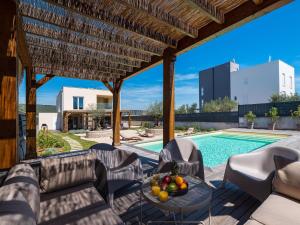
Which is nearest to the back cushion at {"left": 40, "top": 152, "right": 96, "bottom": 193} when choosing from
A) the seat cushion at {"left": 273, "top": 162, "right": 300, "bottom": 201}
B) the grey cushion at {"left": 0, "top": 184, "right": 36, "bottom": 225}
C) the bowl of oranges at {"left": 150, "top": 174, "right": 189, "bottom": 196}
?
Result: the grey cushion at {"left": 0, "top": 184, "right": 36, "bottom": 225}

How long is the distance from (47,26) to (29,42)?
0.74 meters

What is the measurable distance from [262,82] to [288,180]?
27.9 m

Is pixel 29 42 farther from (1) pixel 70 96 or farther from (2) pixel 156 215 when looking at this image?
(1) pixel 70 96

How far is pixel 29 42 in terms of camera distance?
10.7ft

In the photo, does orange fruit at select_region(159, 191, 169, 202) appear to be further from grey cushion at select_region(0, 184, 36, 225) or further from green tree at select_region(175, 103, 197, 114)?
green tree at select_region(175, 103, 197, 114)

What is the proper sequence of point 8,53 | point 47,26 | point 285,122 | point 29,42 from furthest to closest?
point 285,122
point 29,42
point 47,26
point 8,53

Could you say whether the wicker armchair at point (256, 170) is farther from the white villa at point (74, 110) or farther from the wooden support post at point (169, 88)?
the white villa at point (74, 110)


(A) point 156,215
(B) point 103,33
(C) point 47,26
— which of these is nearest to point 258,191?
(A) point 156,215

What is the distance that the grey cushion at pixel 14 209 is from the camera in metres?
1.09

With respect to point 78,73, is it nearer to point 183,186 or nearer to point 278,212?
point 183,186

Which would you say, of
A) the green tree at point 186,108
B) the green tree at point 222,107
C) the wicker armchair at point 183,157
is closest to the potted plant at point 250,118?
the green tree at point 222,107

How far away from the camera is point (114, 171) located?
2828 millimetres

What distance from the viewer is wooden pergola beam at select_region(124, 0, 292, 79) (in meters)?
2.21

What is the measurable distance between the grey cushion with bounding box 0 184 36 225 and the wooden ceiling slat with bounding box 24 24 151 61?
251cm
